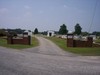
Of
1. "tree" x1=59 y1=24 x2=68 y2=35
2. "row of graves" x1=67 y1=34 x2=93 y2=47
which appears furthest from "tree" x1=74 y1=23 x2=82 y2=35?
"row of graves" x1=67 y1=34 x2=93 y2=47

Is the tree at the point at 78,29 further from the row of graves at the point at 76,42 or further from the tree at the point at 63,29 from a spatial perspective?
the row of graves at the point at 76,42

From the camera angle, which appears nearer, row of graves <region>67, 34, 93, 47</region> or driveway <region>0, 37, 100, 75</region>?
driveway <region>0, 37, 100, 75</region>

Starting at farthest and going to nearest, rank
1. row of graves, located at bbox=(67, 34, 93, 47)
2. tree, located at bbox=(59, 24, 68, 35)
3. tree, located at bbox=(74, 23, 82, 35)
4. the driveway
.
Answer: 1. tree, located at bbox=(74, 23, 82, 35)
2. tree, located at bbox=(59, 24, 68, 35)
3. row of graves, located at bbox=(67, 34, 93, 47)
4. the driveway

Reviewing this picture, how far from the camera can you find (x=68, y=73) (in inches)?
418

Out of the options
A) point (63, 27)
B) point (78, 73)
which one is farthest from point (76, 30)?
point (78, 73)

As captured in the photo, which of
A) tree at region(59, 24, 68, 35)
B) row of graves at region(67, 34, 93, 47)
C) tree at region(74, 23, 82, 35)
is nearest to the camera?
row of graves at region(67, 34, 93, 47)

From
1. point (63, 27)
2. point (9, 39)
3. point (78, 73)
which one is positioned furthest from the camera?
point (63, 27)

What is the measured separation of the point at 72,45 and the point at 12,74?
25986 mm

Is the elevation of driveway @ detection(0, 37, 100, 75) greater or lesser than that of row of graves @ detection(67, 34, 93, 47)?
lesser

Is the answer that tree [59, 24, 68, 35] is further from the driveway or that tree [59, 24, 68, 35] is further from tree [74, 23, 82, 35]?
the driveway

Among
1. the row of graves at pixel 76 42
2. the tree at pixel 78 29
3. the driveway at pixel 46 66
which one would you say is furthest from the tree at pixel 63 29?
the driveway at pixel 46 66

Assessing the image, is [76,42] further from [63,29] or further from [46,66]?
[63,29]

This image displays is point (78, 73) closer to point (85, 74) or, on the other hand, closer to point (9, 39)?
point (85, 74)

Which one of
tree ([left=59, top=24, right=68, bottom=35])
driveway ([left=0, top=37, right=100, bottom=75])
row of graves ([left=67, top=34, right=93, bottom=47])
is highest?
tree ([left=59, top=24, right=68, bottom=35])
